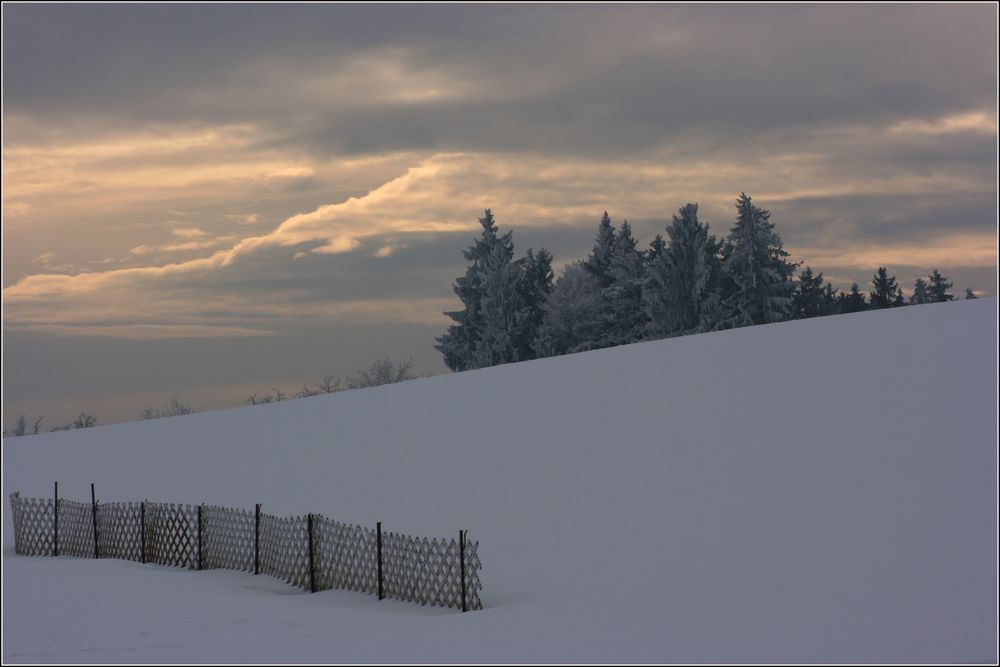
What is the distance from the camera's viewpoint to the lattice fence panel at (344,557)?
2105 centimetres

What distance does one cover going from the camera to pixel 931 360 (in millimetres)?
31344

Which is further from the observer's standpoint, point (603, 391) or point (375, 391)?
point (375, 391)

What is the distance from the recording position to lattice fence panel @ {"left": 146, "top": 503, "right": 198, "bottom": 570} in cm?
2508

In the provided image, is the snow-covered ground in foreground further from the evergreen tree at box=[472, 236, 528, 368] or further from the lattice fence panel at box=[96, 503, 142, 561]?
the evergreen tree at box=[472, 236, 528, 368]

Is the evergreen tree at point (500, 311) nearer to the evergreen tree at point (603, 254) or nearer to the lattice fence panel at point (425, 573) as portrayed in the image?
the evergreen tree at point (603, 254)

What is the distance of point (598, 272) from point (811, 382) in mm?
44153

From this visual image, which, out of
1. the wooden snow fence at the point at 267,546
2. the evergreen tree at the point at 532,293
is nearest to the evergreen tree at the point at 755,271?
the evergreen tree at the point at 532,293

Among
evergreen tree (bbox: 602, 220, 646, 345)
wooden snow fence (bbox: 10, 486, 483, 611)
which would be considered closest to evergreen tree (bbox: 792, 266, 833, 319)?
evergreen tree (bbox: 602, 220, 646, 345)

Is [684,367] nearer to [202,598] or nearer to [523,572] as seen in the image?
[523,572]

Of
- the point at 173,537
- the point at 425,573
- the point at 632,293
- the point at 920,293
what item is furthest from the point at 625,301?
the point at 425,573

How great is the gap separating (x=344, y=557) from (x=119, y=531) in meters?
8.06

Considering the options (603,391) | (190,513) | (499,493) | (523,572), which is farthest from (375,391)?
(523,572)

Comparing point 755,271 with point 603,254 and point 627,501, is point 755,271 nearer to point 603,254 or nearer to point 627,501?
point 603,254

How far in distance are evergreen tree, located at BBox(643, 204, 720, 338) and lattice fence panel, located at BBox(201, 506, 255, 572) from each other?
144 feet
